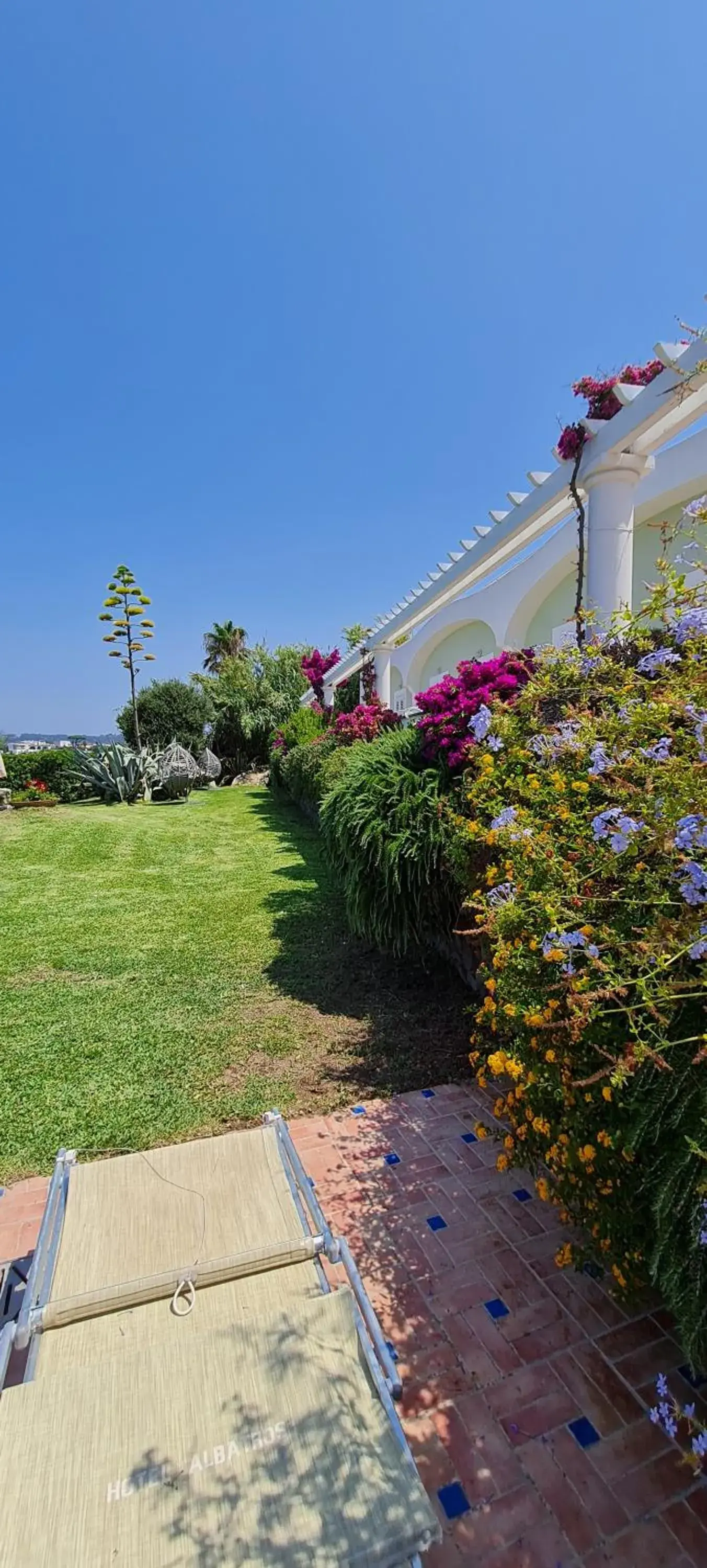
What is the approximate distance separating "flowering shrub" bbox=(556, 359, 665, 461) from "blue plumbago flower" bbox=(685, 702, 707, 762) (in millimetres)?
3949

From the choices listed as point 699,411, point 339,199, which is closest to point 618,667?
point 699,411

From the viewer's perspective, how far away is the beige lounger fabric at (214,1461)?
1201mm

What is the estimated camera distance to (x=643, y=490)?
21.9 feet

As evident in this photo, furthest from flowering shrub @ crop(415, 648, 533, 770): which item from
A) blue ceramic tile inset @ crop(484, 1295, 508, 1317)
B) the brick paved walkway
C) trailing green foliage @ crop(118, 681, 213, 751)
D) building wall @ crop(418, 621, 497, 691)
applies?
trailing green foliage @ crop(118, 681, 213, 751)

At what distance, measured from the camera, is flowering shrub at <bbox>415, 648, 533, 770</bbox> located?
429 centimetres

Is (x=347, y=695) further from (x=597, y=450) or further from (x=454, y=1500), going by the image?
(x=454, y=1500)

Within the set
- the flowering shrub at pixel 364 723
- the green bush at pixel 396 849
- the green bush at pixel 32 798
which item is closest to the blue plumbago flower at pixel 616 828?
the green bush at pixel 396 849

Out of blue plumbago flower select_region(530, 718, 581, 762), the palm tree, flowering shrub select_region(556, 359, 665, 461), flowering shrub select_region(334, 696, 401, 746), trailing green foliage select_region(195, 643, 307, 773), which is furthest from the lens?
the palm tree

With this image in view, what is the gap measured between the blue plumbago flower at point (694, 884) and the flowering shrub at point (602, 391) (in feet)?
14.7

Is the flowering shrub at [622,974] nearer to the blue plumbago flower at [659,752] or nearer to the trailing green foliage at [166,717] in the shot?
the blue plumbago flower at [659,752]

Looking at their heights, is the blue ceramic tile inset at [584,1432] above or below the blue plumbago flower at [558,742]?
below

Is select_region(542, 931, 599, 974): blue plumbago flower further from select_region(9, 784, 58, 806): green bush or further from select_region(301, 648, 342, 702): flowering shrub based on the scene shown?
select_region(301, 648, 342, 702): flowering shrub

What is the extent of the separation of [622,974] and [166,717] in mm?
21474

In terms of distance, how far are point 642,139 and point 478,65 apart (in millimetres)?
1719
